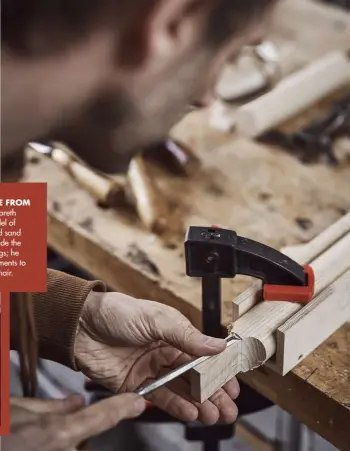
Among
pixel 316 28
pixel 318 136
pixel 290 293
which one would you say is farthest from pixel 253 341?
pixel 316 28

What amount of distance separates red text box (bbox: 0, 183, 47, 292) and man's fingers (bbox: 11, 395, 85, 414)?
2.9 inches

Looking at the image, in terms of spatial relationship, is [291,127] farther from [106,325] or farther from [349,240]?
[106,325]

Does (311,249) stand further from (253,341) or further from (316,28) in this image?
(316,28)

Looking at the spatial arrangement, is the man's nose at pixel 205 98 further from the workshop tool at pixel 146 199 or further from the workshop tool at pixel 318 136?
the workshop tool at pixel 318 136

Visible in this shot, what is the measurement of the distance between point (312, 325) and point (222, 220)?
197 millimetres

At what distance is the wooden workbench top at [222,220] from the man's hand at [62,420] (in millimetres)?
166

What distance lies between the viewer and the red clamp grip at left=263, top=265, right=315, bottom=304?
0.58 metres

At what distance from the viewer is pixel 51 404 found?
19.3 inches

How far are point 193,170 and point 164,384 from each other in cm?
34

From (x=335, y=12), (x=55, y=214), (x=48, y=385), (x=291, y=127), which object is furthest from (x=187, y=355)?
(x=335, y=12)

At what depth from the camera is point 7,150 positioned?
0.50 meters

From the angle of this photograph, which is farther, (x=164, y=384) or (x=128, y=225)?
(x=128, y=225)

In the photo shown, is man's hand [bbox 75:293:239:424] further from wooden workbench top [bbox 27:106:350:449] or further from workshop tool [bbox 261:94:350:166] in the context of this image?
workshop tool [bbox 261:94:350:166]

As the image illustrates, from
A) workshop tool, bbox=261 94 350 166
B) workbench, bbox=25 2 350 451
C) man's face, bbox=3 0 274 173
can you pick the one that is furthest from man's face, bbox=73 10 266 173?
workshop tool, bbox=261 94 350 166
